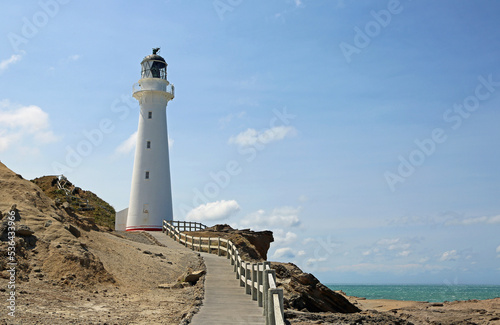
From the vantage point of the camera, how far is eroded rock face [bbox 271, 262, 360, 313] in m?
13.6

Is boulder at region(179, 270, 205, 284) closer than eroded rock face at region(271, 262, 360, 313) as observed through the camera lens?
No

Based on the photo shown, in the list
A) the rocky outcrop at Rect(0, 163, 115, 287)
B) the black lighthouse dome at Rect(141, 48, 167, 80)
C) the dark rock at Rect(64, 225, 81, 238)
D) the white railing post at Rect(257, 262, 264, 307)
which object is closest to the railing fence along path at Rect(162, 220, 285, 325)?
the white railing post at Rect(257, 262, 264, 307)

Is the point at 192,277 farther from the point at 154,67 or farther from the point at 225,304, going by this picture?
the point at 154,67

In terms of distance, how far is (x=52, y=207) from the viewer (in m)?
18.9

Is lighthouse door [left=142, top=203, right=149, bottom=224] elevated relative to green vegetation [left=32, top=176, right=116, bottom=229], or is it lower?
lower

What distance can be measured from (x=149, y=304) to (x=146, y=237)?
19.3 meters

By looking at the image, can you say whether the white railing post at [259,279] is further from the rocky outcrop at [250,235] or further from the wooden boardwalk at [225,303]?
the rocky outcrop at [250,235]

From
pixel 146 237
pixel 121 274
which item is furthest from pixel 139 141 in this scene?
pixel 121 274

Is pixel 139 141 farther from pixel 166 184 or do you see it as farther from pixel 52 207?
pixel 52 207

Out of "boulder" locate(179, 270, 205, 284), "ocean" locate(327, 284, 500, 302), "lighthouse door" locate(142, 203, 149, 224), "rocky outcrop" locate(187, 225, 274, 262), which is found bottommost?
"ocean" locate(327, 284, 500, 302)

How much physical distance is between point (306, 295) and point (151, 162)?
943 inches

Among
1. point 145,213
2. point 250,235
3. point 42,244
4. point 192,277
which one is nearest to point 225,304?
point 192,277

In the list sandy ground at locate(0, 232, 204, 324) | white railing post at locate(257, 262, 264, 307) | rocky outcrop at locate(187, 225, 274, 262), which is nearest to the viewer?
sandy ground at locate(0, 232, 204, 324)

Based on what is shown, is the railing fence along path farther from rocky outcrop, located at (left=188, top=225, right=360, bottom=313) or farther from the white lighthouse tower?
the white lighthouse tower
